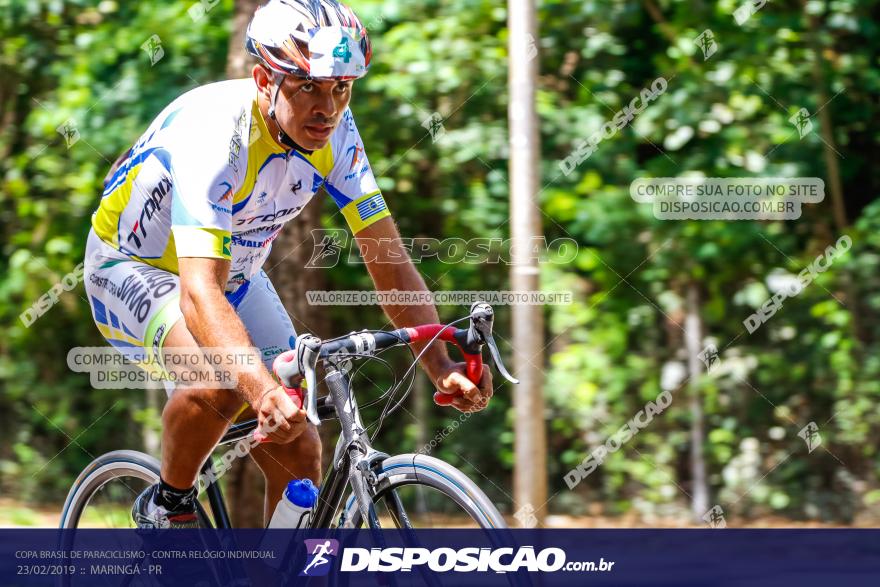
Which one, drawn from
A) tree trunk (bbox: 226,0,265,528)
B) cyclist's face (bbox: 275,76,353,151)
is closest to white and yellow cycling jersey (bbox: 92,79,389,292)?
cyclist's face (bbox: 275,76,353,151)

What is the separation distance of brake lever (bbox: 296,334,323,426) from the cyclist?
92mm

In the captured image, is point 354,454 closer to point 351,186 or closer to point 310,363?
point 310,363

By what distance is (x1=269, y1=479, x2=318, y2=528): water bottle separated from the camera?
3254mm

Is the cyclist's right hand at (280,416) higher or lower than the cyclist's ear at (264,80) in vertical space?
lower

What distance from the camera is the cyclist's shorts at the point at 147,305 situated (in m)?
3.30

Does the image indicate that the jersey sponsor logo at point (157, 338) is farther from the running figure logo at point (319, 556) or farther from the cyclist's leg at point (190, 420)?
the running figure logo at point (319, 556)

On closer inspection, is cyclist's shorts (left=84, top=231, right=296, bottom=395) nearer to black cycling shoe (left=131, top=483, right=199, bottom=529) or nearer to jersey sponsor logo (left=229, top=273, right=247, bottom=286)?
jersey sponsor logo (left=229, top=273, right=247, bottom=286)

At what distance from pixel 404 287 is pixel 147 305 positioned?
29.3 inches

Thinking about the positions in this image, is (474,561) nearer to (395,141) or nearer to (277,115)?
(277,115)

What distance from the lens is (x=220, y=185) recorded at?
10.5 feet

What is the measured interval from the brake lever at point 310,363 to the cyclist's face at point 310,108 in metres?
0.65

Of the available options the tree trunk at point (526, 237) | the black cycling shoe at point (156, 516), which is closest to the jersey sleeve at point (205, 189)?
the black cycling shoe at point (156, 516)

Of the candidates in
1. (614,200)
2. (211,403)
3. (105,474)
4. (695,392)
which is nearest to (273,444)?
(211,403)

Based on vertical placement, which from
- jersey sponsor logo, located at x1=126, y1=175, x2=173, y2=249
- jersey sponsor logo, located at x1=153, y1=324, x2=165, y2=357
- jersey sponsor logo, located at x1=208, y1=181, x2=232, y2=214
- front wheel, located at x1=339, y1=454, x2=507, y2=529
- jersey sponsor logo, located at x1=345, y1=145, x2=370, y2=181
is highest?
A: jersey sponsor logo, located at x1=345, y1=145, x2=370, y2=181
